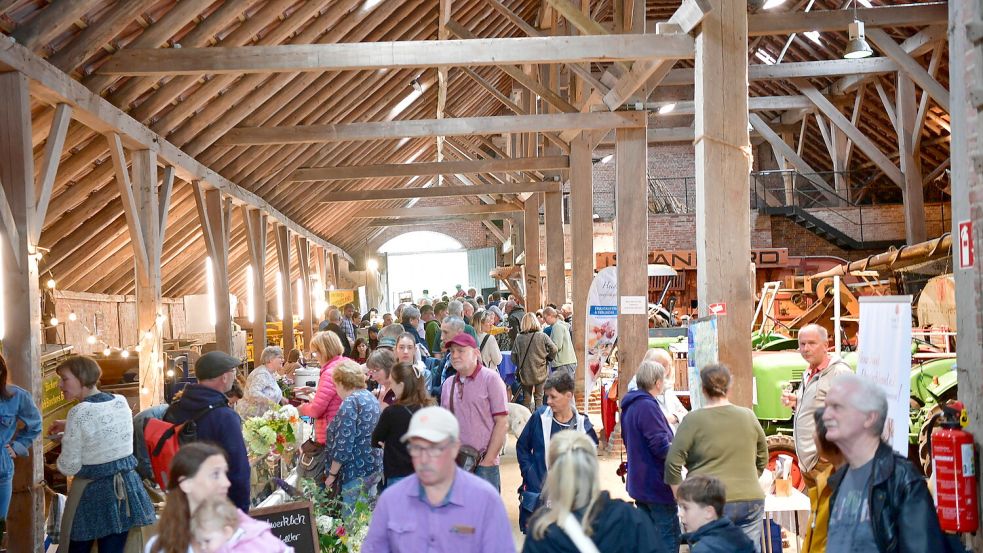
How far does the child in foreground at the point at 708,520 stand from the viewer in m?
3.14

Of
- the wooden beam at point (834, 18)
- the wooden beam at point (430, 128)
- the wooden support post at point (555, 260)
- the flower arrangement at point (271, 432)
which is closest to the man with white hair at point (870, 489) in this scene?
the flower arrangement at point (271, 432)

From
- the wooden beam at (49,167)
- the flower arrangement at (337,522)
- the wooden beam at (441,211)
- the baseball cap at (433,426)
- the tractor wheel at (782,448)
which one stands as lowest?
the tractor wheel at (782,448)

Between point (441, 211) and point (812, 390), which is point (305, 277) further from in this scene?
point (812, 390)

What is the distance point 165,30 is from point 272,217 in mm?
7713

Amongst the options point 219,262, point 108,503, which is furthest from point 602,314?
point 108,503

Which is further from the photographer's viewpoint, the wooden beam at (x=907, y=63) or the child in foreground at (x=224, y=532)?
the wooden beam at (x=907, y=63)

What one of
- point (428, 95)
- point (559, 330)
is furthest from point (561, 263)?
point (559, 330)

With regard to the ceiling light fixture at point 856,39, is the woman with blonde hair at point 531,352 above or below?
below

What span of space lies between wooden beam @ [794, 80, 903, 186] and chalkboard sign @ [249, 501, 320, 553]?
16217mm

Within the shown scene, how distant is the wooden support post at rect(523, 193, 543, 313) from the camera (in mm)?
17266

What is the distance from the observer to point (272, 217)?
14.5m

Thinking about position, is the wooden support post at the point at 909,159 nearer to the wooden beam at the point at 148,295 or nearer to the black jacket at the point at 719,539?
the wooden beam at the point at 148,295

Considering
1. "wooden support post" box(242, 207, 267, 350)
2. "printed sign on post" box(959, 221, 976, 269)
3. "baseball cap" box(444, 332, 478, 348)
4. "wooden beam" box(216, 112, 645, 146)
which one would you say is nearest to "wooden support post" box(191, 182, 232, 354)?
"wooden beam" box(216, 112, 645, 146)

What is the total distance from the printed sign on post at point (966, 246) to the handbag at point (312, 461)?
3.32m
